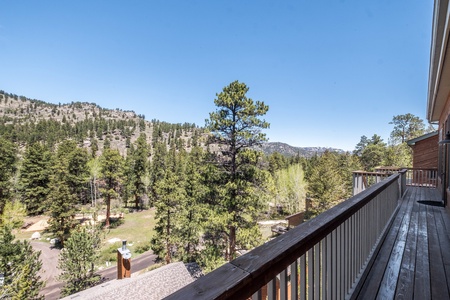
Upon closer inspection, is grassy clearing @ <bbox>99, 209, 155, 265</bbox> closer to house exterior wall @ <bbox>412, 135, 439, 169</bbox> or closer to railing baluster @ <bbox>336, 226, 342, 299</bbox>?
railing baluster @ <bbox>336, 226, 342, 299</bbox>

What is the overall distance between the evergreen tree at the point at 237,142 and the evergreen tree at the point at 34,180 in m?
28.0

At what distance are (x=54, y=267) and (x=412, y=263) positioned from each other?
23204 mm

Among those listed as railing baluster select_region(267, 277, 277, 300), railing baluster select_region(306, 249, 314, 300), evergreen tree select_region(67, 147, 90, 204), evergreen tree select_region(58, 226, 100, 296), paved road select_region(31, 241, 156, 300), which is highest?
railing baluster select_region(267, 277, 277, 300)

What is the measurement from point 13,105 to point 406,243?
16197cm

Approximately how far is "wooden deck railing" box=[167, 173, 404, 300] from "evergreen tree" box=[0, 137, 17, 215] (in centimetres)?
3317

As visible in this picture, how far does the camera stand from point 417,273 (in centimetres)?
232

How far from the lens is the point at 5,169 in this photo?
25.9 metres

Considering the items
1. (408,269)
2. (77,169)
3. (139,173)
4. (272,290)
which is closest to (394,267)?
(408,269)

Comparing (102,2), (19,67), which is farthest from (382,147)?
(19,67)

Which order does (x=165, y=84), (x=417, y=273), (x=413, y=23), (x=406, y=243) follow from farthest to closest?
(x=165, y=84)
(x=413, y=23)
(x=406, y=243)
(x=417, y=273)

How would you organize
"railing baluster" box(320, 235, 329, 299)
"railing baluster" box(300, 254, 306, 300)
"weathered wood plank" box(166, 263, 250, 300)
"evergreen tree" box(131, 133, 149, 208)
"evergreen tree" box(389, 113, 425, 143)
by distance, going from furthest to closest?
"evergreen tree" box(131, 133, 149, 208) < "evergreen tree" box(389, 113, 425, 143) < "railing baluster" box(320, 235, 329, 299) < "railing baluster" box(300, 254, 306, 300) < "weathered wood plank" box(166, 263, 250, 300)

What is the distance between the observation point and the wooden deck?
199 cm

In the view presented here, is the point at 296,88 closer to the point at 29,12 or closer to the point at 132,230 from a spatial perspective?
the point at 29,12

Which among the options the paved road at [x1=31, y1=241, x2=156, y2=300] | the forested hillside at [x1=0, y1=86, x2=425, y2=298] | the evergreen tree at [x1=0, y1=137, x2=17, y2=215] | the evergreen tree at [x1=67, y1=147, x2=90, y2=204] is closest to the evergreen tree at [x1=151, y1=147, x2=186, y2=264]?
the forested hillside at [x1=0, y1=86, x2=425, y2=298]
